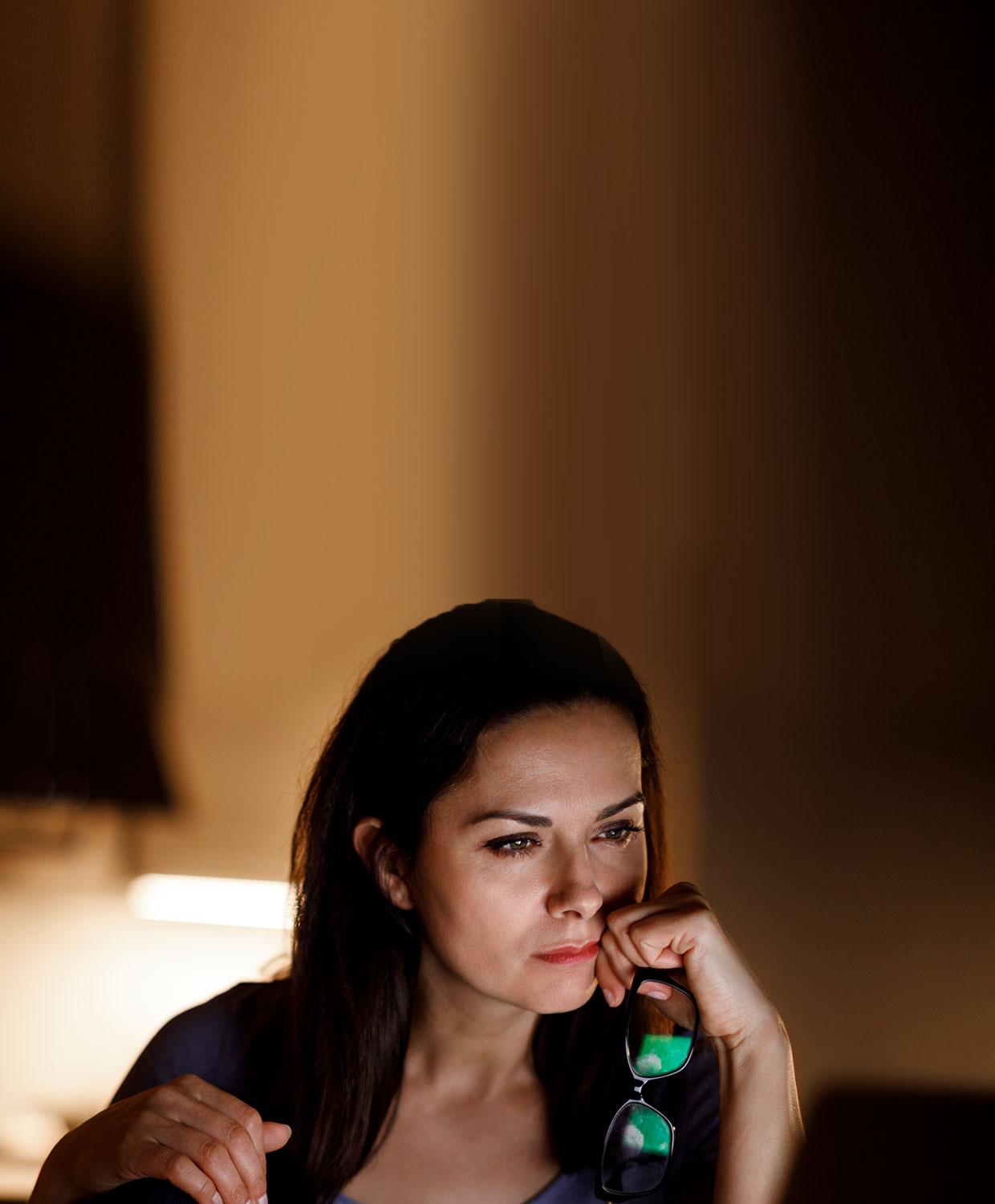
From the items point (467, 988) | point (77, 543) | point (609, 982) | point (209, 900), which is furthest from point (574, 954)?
point (77, 543)

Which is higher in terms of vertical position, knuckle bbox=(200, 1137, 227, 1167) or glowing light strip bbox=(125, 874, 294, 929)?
glowing light strip bbox=(125, 874, 294, 929)

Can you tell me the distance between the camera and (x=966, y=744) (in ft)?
1.67

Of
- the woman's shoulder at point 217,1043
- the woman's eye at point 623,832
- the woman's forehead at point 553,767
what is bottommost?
the woman's shoulder at point 217,1043

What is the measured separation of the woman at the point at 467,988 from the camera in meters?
0.55

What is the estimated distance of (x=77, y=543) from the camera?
2.24 feet

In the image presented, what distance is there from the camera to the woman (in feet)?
1.80

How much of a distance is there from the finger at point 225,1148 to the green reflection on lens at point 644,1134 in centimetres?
17

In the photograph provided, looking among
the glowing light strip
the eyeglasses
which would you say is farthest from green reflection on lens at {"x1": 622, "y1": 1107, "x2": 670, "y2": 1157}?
the glowing light strip

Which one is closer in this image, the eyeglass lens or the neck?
the eyeglass lens

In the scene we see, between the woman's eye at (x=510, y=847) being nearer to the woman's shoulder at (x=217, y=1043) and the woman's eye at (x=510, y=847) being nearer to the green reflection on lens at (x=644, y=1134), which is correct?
the green reflection on lens at (x=644, y=1134)

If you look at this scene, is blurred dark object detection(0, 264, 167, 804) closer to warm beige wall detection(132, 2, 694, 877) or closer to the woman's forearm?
warm beige wall detection(132, 2, 694, 877)

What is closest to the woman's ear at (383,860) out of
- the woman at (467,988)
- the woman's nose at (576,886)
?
the woman at (467,988)

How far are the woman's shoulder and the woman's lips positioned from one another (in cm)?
23

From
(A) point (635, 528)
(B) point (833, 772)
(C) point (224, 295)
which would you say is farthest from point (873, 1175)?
(C) point (224, 295)
